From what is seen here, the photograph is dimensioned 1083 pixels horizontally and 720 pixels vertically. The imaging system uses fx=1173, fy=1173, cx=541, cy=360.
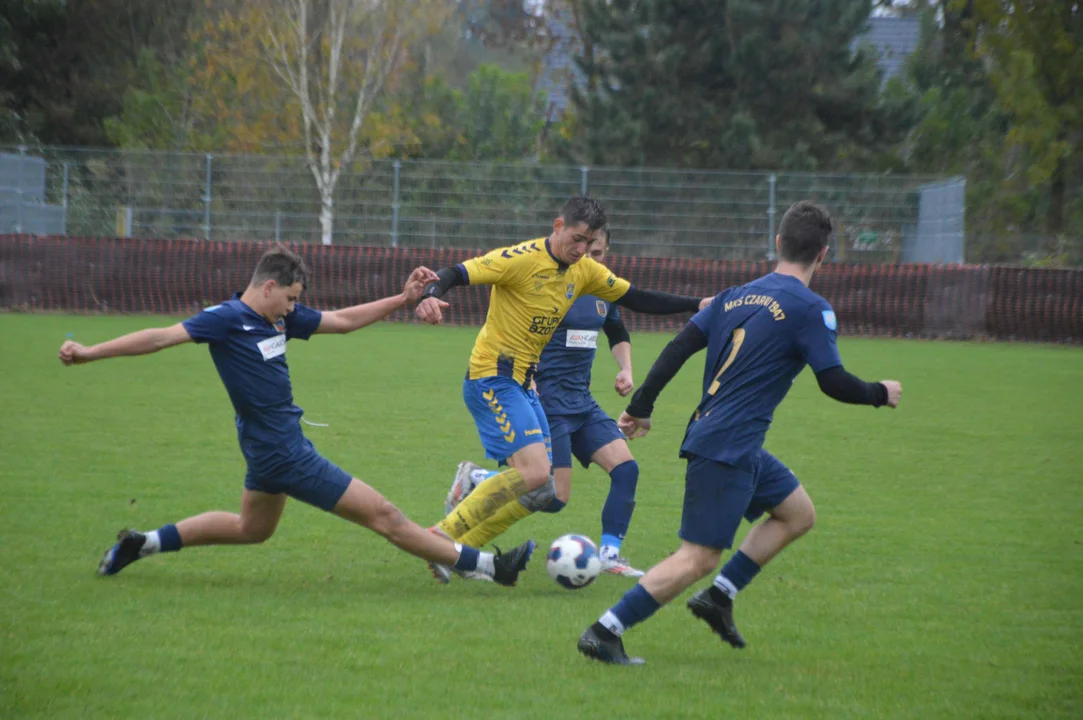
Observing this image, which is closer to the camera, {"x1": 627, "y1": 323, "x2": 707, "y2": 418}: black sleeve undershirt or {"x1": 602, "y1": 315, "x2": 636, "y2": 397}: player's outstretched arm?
{"x1": 627, "y1": 323, "x2": 707, "y2": 418}: black sleeve undershirt

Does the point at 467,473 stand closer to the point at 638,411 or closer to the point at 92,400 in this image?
the point at 638,411

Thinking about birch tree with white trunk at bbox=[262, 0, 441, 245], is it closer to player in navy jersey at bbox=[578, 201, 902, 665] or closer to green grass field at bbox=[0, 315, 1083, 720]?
green grass field at bbox=[0, 315, 1083, 720]

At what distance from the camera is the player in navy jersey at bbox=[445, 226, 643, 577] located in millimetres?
6602

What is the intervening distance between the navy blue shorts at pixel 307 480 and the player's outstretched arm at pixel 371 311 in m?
0.64

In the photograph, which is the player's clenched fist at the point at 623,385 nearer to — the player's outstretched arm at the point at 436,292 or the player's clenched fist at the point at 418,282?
the player's outstretched arm at the point at 436,292

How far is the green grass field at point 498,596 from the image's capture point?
14.4 ft

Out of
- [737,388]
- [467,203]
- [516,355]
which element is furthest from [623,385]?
[467,203]

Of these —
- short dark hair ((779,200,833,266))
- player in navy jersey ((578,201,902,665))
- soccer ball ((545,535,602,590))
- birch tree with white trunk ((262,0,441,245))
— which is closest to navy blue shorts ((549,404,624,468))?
soccer ball ((545,535,602,590))

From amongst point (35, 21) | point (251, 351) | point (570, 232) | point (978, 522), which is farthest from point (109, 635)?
Answer: point (35, 21)

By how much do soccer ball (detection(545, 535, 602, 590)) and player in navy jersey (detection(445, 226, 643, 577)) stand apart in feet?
1.82

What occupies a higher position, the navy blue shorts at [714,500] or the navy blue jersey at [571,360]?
the navy blue jersey at [571,360]

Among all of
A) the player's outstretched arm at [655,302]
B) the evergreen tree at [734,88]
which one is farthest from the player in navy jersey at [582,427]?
the evergreen tree at [734,88]

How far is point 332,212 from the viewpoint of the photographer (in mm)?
25828

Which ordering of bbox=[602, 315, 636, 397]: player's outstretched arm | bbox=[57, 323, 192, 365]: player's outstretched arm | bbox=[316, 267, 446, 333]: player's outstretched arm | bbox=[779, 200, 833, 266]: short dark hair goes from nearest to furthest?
bbox=[779, 200, 833, 266]: short dark hair → bbox=[57, 323, 192, 365]: player's outstretched arm → bbox=[316, 267, 446, 333]: player's outstretched arm → bbox=[602, 315, 636, 397]: player's outstretched arm
